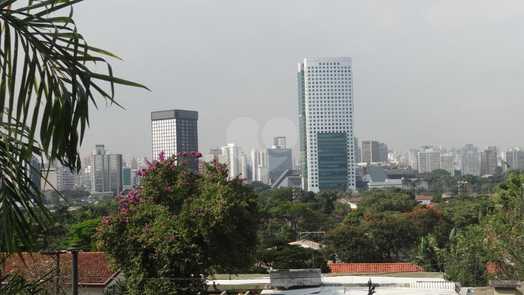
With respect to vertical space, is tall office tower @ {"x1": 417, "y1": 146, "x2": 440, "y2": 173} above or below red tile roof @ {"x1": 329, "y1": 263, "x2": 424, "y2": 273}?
above

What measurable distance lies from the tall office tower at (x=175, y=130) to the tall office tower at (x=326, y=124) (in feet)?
67.9

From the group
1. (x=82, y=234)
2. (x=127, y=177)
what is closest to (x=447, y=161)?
(x=127, y=177)

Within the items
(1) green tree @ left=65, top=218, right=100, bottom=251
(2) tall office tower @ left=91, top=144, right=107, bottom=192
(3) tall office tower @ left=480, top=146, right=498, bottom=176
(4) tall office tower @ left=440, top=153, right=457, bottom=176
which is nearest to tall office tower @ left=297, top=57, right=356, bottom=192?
(2) tall office tower @ left=91, top=144, right=107, bottom=192

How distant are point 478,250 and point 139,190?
8.04 meters

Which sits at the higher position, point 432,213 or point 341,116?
point 341,116

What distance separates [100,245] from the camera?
14055mm

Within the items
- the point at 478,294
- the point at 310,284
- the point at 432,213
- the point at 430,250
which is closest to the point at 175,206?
the point at 310,284

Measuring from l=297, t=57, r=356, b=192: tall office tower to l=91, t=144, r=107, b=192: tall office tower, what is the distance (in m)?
35.8

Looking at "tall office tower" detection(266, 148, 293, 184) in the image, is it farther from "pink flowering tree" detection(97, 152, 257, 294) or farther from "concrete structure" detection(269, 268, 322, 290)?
"pink flowering tree" detection(97, 152, 257, 294)

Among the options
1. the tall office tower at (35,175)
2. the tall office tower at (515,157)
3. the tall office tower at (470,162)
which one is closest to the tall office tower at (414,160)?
the tall office tower at (470,162)

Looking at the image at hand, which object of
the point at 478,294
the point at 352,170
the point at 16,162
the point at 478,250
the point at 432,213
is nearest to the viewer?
the point at 16,162

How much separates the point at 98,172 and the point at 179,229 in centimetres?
10798

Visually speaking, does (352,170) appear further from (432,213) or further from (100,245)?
(100,245)

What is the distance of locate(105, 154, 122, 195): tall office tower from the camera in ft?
390
